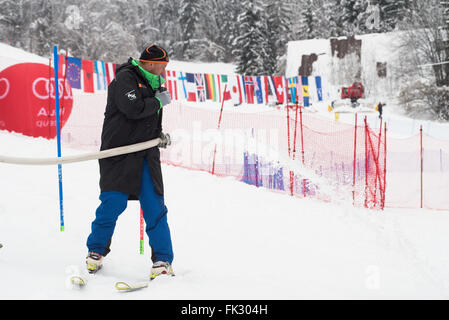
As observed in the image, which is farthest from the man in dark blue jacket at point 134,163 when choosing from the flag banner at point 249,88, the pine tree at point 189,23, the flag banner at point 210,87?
the pine tree at point 189,23

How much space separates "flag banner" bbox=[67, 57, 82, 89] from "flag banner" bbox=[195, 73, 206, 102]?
8184 mm

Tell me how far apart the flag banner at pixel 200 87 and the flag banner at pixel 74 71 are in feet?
26.9

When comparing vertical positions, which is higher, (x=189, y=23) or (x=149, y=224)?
(x=189, y=23)

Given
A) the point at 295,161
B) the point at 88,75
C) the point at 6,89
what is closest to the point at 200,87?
the point at 88,75

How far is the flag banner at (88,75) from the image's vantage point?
43.6 ft

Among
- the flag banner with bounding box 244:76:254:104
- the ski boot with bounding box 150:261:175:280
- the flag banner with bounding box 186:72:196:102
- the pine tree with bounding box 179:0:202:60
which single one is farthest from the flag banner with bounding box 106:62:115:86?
the pine tree with bounding box 179:0:202:60

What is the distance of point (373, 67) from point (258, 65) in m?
9.94

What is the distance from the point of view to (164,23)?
48.3 meters

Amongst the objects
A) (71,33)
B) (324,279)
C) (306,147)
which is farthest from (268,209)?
(71,33)

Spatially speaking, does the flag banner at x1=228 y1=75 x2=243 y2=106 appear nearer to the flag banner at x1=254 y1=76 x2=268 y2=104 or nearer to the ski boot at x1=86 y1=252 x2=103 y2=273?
the flag banner at x1=254 y1=76 x2=268 y2=104

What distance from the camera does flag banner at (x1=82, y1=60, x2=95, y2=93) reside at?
13.3m

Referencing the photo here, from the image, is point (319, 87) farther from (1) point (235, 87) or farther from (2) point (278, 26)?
(2) point (278, 26)

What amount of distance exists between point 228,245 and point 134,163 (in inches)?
72.1

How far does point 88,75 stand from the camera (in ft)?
44.5
